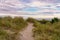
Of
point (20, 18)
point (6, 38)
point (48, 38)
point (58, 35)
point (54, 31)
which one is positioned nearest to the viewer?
point (6, 38)

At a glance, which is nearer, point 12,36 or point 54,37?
point 12,36

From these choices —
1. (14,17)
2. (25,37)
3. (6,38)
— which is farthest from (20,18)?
(6,38)

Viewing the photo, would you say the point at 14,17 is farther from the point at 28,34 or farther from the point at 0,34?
the point at 0,34

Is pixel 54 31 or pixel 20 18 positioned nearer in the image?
pixel 54 31

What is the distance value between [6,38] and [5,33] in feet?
2.14

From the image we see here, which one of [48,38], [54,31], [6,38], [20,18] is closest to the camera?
[6,38]

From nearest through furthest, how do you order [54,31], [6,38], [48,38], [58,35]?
[6,38] < [48,38] < [58,35] < [54,31]

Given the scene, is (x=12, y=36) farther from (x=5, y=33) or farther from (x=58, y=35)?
(x=58, y=35)

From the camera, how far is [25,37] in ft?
39.5

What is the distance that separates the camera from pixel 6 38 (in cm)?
1076

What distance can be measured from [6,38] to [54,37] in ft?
9.14

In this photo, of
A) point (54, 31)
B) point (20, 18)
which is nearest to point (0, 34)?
point (54, 31)

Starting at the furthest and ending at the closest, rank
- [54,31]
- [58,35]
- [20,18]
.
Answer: [20,18]
[54,31]
[58,35]

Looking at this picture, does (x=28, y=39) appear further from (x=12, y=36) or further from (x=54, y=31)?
(x=54, y=31)
